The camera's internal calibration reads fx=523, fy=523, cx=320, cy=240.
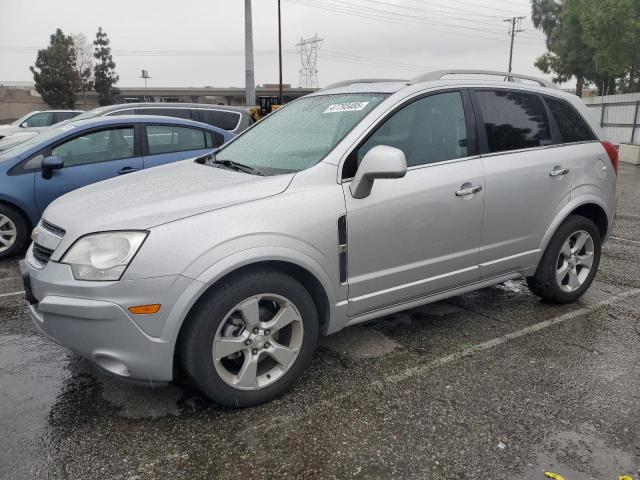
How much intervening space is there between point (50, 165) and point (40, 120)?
12685 millimetres

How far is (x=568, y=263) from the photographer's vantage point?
425 cm

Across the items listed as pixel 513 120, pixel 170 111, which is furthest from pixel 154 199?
pixel 170 111

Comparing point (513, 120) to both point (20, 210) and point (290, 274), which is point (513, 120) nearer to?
point (290, 274)

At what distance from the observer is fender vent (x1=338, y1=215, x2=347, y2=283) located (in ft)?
9.62

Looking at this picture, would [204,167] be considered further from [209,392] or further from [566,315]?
[566,315]

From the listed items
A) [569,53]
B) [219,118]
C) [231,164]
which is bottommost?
[231,164]

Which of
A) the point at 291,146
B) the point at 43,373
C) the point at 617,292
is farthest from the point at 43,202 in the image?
the point at 617,292

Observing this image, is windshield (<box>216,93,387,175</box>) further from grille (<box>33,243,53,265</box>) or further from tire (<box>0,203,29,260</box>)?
tire (<box>0,203,29,260</box>)

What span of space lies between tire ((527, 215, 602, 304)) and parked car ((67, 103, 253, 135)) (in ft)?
22.2

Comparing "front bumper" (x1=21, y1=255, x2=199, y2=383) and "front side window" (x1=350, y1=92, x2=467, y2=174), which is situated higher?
"front side window" (x1=350, y1=92, x2=467, y2=174)

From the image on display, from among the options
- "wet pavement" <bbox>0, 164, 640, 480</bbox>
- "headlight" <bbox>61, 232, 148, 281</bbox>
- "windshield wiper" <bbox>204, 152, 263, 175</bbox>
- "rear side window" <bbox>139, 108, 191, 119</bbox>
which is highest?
"rear side window" <bbox>139, 108, 191, 119</bbox>

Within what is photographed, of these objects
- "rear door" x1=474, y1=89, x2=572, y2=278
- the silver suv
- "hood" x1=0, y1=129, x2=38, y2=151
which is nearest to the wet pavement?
the silver suv

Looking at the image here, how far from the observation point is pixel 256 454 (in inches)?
97.7

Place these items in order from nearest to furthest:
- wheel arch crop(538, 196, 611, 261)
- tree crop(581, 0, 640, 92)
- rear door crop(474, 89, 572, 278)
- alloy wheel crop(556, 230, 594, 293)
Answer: rear door crop(474, 89, 572, 278), wheel arch crop(538, 196, 611, 261), alloy wheel crop(556, 230, 594, 293), tree crop(581, 0, 640, 92)
